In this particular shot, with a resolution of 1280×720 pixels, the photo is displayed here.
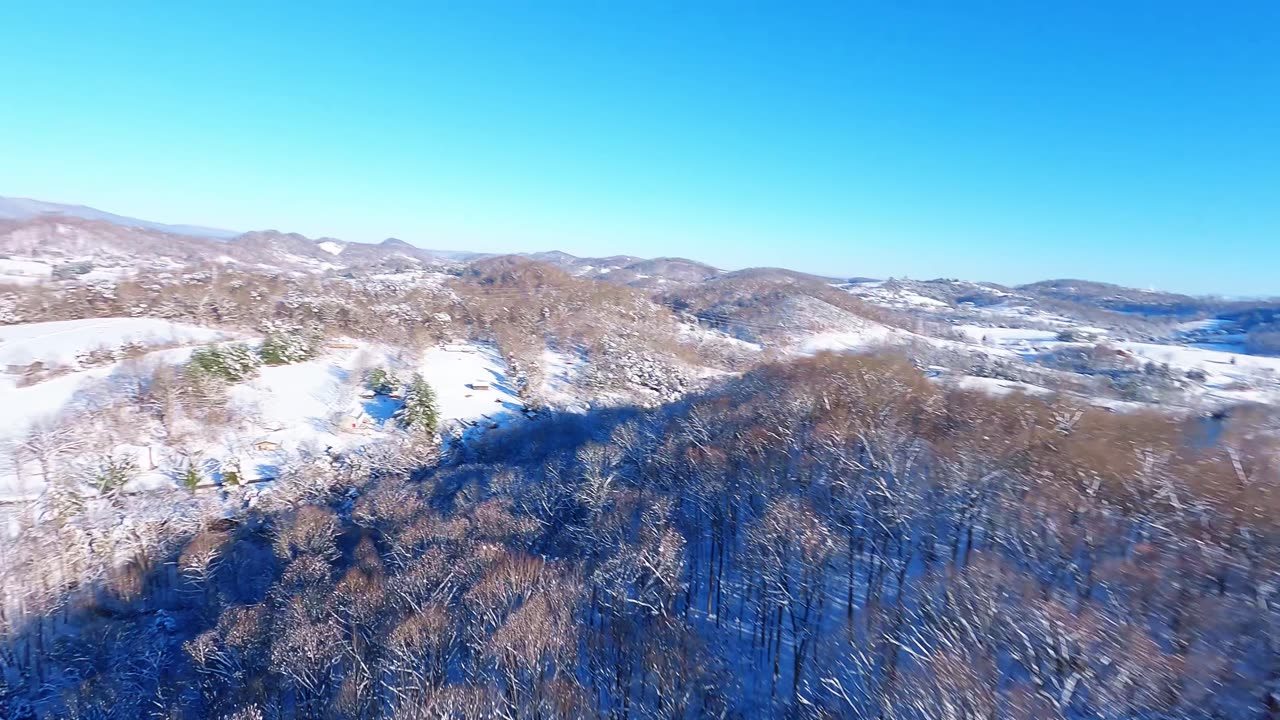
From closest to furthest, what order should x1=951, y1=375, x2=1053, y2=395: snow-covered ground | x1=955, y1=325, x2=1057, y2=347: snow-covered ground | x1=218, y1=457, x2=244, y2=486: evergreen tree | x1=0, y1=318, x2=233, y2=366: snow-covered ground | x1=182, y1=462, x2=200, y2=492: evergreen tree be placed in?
x1=951, y1=375, x2=1053, y2=395: snow-covered ground, x1=182, y1=462, x2=200, y2=492: evergreen tree, x1=218, y1=457, x2=244, y2=486: evergreen tree, x1=0, y1=318, x2=233, y2=366: snow-covered ground, x1=955, y1=325, x2=1057, y2=347: snow-covered ground

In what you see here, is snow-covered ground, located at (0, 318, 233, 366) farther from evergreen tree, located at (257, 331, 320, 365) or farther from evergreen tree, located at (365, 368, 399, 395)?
evergreen tree, located at (365, 368, 399, 395)

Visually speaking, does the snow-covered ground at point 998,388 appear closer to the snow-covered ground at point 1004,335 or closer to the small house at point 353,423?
the small house at point 353,423

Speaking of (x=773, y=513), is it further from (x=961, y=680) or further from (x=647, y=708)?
(x=961, y=680)

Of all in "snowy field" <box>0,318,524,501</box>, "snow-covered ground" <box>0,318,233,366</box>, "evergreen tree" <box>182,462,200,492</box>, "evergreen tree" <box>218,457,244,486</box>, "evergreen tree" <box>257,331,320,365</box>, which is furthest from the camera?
"evergreen tree" <box>257,331,320,365</box>

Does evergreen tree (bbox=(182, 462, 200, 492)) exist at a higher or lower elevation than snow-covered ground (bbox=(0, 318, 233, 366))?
lower

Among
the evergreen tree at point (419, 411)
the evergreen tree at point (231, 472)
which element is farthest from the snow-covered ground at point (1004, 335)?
the evergreen tree at point (231, 472)

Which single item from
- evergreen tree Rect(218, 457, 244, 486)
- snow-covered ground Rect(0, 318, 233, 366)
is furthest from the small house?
snow-covered ground Rect(0, 318, 233, 366)

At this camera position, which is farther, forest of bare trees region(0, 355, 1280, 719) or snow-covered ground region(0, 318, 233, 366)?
snow-covered ground region(0, 318, 233, 366)
